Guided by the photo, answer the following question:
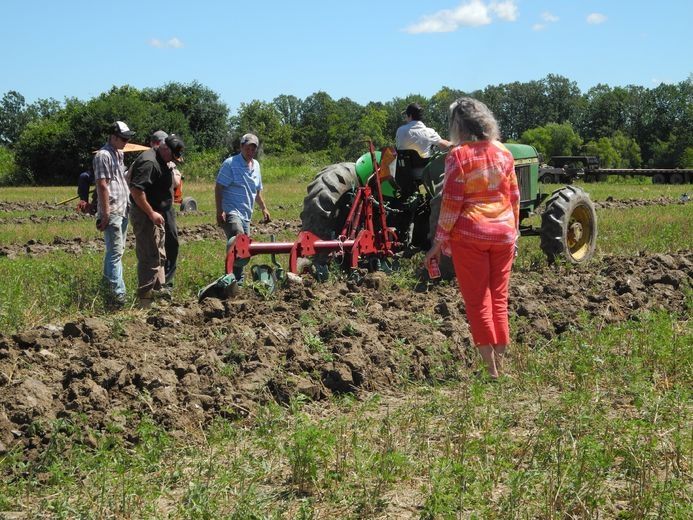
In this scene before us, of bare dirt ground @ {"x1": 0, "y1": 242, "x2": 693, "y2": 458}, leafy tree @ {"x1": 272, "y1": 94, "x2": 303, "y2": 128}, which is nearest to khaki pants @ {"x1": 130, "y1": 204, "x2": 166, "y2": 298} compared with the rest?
bare dirt ground @ {"x1": 0, "y1": 242, "x2": 693, "y2": 458}

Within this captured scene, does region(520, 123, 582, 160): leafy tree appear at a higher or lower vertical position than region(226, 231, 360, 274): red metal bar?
higher

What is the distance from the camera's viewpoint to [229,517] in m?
3.75

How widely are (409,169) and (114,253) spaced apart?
10.4ft

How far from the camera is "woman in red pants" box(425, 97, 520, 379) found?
5801 millimetres

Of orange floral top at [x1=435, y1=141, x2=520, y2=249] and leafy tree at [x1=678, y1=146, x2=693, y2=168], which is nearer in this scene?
orange floral top at [x1=435, y1=141, x2=520, y2=249]

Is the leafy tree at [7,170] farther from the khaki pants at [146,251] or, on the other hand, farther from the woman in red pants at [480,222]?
the woman in red pants at [480,222]

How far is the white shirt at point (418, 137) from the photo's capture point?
905cm

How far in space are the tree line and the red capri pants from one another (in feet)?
53.7

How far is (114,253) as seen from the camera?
27.8 feet

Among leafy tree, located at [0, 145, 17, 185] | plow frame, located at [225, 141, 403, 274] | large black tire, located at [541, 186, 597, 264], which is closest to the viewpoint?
plow frame, located at [225, 141, 403, 274]

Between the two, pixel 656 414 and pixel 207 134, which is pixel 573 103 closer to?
pixel 207 134

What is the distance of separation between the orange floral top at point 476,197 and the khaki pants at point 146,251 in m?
3.73

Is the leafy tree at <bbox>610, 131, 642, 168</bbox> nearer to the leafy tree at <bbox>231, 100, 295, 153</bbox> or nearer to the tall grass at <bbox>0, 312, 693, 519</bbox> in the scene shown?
the leafy tree at <bbox>231, 100, 295, 153</bbox>

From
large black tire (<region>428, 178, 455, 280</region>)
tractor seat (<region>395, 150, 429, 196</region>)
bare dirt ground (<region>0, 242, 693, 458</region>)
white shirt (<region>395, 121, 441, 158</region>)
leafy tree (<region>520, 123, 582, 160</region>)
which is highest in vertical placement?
leafy tree (<region>520, 123, 582, 160</region>)
